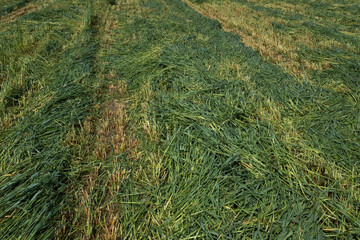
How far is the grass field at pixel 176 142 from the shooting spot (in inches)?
60.1

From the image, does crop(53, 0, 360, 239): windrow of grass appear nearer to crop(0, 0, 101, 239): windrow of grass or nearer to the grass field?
the grass field

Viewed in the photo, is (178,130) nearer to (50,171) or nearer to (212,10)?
(50,171)

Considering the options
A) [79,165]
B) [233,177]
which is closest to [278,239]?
[233,177]

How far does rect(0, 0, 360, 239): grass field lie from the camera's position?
153cm

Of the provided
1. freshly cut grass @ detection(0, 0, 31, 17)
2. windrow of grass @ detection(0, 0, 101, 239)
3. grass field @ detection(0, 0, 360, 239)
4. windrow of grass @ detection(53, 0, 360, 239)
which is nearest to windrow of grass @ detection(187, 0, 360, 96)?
grass field @ detection(0, 0, 360, 239)

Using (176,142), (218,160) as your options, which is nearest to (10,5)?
(176,142)

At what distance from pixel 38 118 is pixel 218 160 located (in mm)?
2195

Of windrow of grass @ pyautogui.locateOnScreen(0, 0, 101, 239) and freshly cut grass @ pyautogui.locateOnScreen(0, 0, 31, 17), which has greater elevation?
freshly cut grass @ pyautogui.locateOnScreen(0, 0, 31, 17)

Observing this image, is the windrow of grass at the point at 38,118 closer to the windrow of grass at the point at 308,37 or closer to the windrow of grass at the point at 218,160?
the windrow of grass at the point at 218,160

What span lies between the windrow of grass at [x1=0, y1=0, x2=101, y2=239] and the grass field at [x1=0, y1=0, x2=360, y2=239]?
1 cm

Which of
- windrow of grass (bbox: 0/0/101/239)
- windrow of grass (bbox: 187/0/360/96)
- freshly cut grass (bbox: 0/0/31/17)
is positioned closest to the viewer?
windrow of grass (bbox: 0/0/101/239)

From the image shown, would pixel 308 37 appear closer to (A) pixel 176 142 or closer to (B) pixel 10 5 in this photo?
(A) pixel 176 142

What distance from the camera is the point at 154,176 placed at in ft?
6.22

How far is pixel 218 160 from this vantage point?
1951mm
